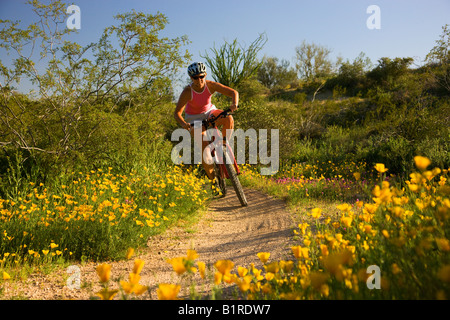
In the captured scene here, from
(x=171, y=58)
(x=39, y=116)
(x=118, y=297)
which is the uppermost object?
(x=171, y=58)

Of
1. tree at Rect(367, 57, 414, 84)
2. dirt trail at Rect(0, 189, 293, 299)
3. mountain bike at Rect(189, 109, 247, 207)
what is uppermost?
tree at Rect(367, 57, 414, 84)

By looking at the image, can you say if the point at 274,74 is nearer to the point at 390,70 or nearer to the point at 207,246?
the point at 390,70

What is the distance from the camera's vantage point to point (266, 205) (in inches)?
218

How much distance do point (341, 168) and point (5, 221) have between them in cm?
728

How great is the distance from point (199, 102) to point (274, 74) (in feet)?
92.8

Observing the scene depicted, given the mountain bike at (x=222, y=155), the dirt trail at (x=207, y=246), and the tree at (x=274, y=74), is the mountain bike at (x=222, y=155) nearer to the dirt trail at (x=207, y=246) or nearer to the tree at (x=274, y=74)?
the dirt trail at (x=207, y=246)

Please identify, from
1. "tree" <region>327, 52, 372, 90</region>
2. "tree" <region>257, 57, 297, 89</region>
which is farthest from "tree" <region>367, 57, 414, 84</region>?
"tree" <region>257, 57, 297, 89</region>

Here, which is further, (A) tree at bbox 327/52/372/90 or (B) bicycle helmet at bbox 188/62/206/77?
(A) tree at bbox 327/52/372/90

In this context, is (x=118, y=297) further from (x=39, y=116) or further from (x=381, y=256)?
(x=39, y=116)

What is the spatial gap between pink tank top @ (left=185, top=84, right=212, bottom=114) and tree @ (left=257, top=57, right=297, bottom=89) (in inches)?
1020

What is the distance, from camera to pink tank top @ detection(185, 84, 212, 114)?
17.4 feet

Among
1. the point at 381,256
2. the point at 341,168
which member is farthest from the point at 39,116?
the point at 341,168

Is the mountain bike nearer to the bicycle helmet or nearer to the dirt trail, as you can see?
the dirt trail

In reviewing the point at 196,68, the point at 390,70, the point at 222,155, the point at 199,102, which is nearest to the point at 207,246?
the point at 222,155
